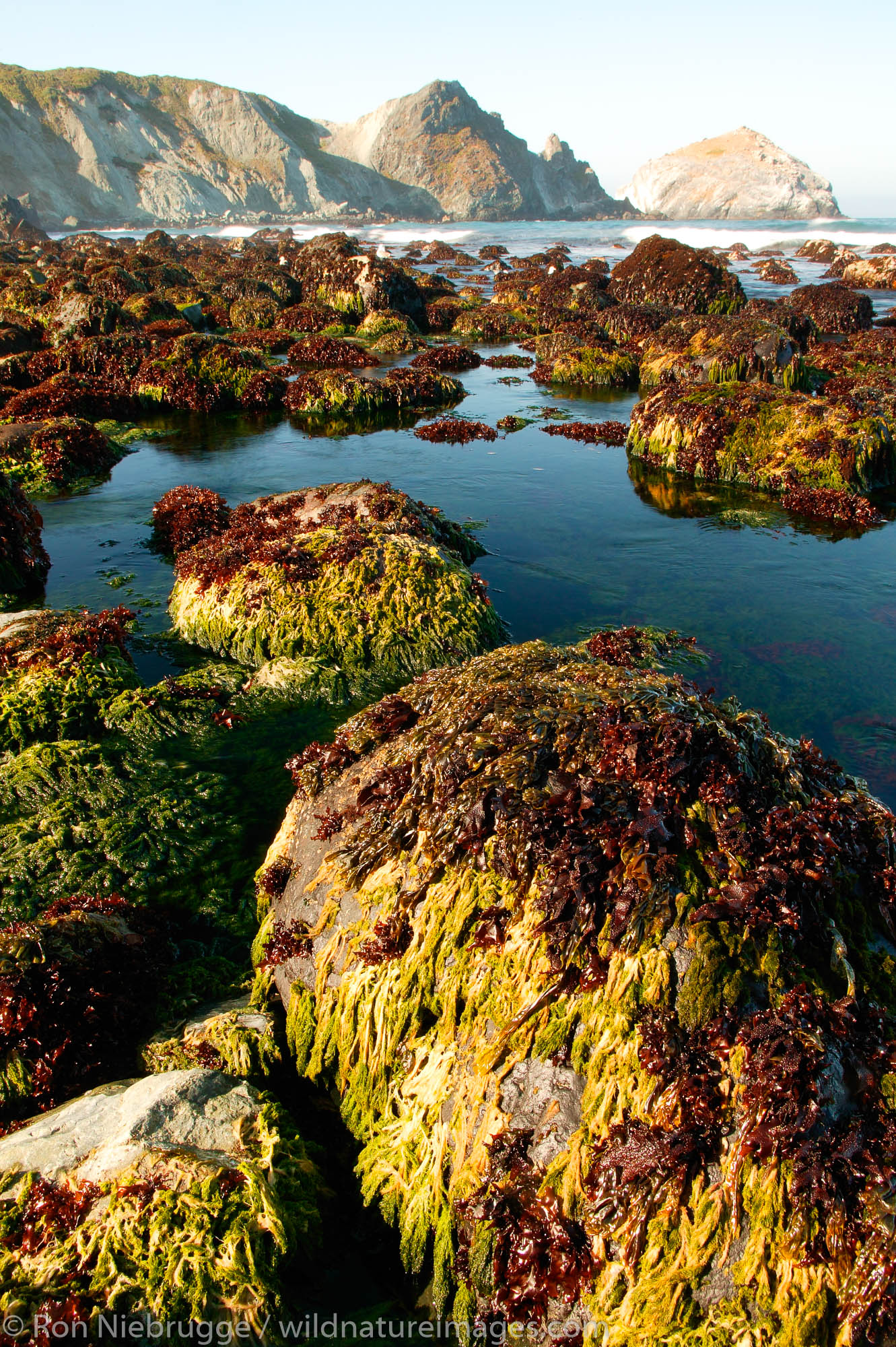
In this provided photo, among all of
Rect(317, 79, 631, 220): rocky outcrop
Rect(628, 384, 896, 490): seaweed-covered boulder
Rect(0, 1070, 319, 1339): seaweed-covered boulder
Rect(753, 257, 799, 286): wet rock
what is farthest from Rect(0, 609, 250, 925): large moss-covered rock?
Rect(317, 79, 631, 220): rocky outcrop

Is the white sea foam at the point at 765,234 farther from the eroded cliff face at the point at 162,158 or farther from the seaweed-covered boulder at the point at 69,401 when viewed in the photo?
the eroded cliff face at the point at 162,158

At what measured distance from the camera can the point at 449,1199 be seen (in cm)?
329

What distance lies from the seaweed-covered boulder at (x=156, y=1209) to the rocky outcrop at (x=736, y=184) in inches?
5633

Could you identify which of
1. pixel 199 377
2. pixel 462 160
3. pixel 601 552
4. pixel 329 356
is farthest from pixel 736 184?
pixel 601 552

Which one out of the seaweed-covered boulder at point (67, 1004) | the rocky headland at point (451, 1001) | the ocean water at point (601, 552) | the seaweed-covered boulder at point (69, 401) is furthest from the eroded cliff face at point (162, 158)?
the seaweed-covered boulder at point (67, 1004)

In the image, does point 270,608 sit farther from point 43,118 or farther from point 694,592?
point 43,118

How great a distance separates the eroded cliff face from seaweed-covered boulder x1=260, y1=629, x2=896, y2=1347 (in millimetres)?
109011

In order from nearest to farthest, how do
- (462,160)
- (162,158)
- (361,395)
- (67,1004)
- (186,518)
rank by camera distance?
(67,1004)
(186,518)
(361,395)
(162,158)
(462,160)

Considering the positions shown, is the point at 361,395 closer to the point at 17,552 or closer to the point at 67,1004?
the point at 17,552

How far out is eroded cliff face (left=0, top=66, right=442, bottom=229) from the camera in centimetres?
9269

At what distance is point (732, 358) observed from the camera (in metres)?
17.5

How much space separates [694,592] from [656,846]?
718cm

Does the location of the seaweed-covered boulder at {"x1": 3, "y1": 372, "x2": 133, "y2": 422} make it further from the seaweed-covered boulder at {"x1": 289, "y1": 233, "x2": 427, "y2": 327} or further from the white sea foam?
the white sea foam

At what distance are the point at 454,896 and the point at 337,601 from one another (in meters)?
5.23
